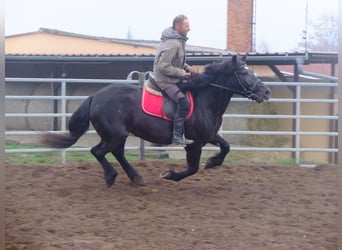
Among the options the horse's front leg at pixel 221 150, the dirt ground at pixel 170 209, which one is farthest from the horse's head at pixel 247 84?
the dirt ground at pixel 170 209

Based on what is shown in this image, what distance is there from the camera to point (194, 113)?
6.77 metres

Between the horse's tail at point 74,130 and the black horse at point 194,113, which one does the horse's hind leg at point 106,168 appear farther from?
the horse's tail at point 74,130

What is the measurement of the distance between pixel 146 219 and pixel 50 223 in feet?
3.00

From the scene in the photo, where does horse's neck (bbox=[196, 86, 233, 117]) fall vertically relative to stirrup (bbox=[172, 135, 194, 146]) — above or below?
above

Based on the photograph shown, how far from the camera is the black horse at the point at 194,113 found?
6777 mm

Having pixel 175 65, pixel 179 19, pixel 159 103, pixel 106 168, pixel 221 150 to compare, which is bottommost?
pixel 106 168

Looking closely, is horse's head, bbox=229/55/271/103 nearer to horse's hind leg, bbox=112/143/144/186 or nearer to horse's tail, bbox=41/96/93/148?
horse's hind leg, bbox=112/143/144/186

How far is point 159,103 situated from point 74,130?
1.24 metres

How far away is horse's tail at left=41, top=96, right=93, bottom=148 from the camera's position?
23.3 feet

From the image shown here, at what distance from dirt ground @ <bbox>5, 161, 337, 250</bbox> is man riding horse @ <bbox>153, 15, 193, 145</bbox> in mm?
861

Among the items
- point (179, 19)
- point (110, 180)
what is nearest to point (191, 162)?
point (110, 180)

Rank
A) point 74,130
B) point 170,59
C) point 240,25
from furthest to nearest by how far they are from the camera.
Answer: point 240,25 → point 74,130 → point 170,59

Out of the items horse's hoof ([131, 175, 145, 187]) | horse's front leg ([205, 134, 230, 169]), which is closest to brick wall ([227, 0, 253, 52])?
horse's front leg ([205, 134, 230, 169])

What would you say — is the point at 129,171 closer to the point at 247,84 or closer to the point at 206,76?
the point at 206,76
